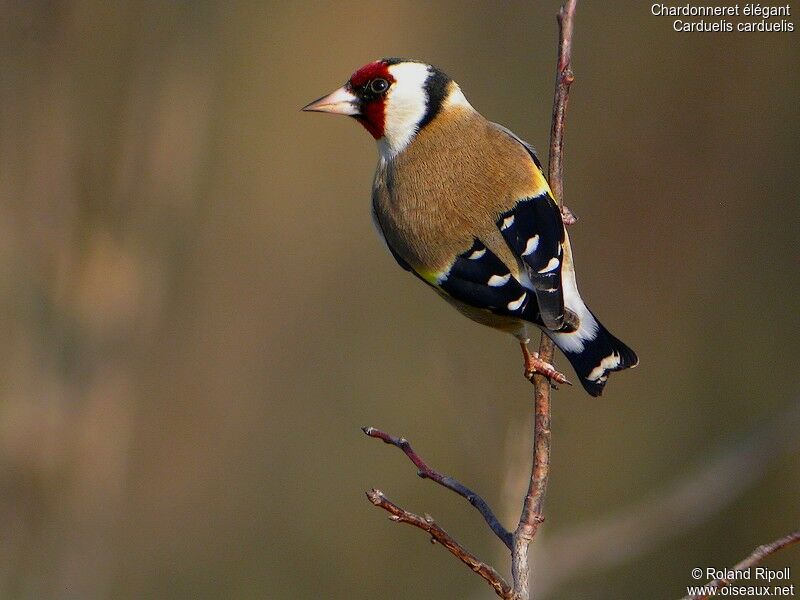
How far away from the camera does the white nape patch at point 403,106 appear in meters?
3.72

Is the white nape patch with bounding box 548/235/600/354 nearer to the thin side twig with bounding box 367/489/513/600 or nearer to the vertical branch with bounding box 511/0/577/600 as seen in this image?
the vertical branch with bounding box 511/0/577/600

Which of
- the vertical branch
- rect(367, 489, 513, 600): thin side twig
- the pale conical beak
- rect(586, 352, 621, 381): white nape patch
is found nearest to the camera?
rect(367, 489, 513, 600): thin side twig

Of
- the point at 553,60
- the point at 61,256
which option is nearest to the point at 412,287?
the point at 553,60

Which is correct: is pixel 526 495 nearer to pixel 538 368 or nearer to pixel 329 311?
pixel 538 368

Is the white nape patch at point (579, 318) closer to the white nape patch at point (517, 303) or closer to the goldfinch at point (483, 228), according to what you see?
the goldfinch at point (483, 228)

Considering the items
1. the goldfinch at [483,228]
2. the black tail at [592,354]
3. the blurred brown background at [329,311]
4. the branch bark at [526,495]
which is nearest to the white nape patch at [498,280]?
the goldfinch at [483,228]

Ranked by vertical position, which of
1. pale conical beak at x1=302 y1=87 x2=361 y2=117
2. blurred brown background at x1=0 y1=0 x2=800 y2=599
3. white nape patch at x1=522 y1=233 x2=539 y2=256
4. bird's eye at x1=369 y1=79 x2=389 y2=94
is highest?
bird's eye at x1=369 y1=79 x2=389 y2=94

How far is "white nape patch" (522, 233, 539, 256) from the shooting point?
10.5ft

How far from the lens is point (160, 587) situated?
602cm

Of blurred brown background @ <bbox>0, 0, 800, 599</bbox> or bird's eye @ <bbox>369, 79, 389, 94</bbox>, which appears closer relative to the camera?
bird's eye @ <bbox>369, 79, 389, 94</bbox>

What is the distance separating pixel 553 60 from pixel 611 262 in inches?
54.6

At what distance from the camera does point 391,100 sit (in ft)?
12.4

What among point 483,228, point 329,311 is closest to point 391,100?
point 483,228

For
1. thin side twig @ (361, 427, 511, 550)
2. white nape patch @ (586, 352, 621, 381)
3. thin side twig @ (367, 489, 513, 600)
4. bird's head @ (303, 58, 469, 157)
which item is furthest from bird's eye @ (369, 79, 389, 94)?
thin side twig @ (367, 489, 513, 600)
